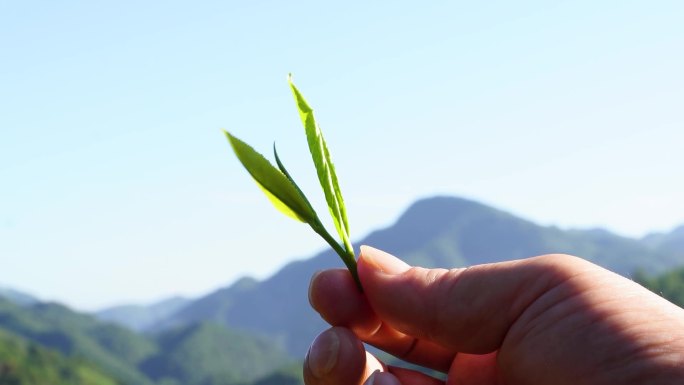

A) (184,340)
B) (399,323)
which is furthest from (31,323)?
(399,323)

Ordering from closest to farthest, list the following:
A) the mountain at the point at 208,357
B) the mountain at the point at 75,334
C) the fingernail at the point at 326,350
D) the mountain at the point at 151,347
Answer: the fingernail at the point at 326,350 → the mountain at the point at 151,347 → the mountain at the point at 208,357 → the mountain at the point at 75,334

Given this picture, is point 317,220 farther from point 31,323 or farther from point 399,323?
point 31,323

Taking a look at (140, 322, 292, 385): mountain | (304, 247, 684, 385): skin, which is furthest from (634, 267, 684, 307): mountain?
(304, 247, 684, 385): skin

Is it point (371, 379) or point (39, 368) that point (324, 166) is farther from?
point (39, 368)

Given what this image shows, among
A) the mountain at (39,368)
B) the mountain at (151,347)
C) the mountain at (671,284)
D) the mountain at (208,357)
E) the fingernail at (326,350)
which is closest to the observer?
the fingernail at (326,350)

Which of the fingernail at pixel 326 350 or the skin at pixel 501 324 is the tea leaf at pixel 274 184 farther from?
the fingernail at pixel 326 350

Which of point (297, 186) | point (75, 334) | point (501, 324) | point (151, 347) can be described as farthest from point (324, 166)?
point (151, 347)

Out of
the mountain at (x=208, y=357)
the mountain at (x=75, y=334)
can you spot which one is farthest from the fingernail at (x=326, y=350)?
the mountain at (x=75, y=334)
